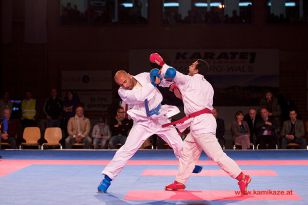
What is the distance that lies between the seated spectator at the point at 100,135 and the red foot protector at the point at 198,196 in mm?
6325

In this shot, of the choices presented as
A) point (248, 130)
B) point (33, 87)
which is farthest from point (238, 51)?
point (33, 87)

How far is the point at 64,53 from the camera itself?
1778 centimetres

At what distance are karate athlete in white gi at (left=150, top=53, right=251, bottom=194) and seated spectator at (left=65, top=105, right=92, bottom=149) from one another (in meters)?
6.56

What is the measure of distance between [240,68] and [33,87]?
636 centimetres

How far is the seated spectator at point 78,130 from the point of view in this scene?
13109mm

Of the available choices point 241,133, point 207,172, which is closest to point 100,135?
point 241,133

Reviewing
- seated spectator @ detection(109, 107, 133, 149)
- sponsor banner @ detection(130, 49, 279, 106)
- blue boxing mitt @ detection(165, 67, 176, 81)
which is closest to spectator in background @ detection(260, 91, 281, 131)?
sponsor banner @ detection(130, 49, 279, 106)

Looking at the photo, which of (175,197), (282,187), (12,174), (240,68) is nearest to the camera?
(175,197)

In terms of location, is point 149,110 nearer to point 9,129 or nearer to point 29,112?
point 9,129

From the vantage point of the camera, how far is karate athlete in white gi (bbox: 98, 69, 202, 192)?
659 cm

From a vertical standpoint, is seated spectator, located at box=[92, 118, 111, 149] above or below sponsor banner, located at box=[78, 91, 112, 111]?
below

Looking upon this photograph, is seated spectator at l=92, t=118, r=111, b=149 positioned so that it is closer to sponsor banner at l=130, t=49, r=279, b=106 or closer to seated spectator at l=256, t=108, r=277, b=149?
seated spectator at l=256, t=108, r=277, b=149

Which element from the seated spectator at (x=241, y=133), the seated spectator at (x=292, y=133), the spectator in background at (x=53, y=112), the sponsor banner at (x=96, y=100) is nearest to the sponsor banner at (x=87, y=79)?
the sponsor banner at (x=96, y=100)

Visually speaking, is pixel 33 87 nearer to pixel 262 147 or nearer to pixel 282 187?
pixel 262 147
